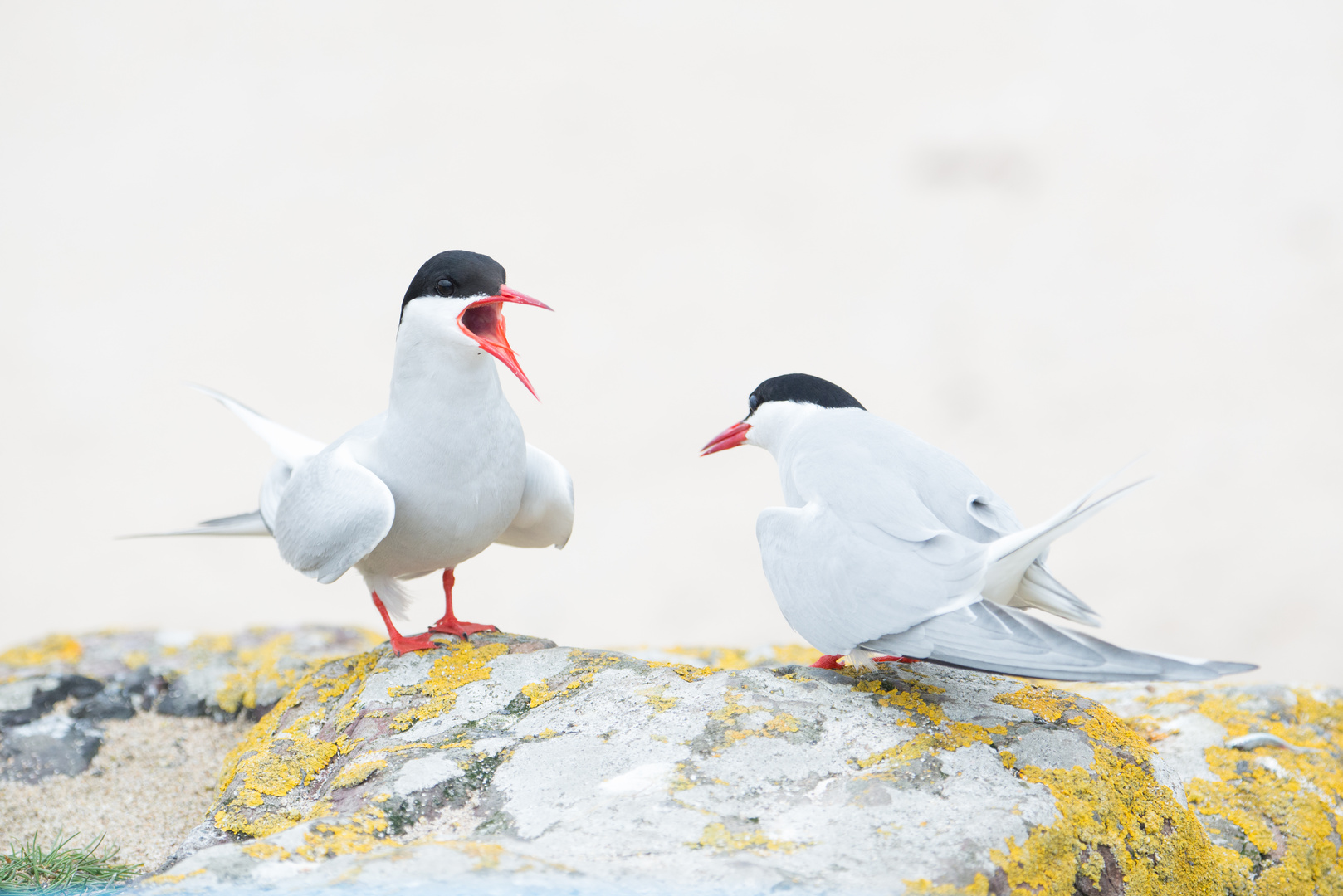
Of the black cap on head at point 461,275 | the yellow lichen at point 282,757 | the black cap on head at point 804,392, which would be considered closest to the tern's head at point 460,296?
the black cap on head at point 461,275

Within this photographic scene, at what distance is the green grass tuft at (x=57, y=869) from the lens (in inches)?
96.3

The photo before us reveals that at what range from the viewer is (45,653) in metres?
4.21

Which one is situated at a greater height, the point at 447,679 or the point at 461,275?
the point at 461,275

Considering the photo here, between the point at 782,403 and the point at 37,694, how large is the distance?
9.24ft

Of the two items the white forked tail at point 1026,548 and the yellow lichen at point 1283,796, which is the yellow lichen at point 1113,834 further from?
the white forked tail at point 1026,548

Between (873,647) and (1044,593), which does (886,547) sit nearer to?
(873,647)

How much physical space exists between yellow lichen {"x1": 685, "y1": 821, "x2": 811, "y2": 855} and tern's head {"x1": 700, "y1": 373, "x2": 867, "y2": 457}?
5.32ft

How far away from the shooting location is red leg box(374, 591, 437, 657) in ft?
10.6

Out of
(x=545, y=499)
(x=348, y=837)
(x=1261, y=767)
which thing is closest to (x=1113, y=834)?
(x=1261, y=767)

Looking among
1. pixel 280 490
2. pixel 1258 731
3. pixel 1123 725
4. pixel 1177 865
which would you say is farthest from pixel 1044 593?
pixel 280 490

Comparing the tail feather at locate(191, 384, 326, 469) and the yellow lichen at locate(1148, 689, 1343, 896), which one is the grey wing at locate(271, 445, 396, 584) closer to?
the tail feather at locate(191, 384, 326, 469)

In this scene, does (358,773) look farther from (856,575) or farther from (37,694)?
(37,694)

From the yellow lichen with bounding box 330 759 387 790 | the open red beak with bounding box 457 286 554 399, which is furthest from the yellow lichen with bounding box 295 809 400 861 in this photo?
the open red beak with bounding box 457 286 554 399

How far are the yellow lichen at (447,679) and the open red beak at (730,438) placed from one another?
1.08 meters
